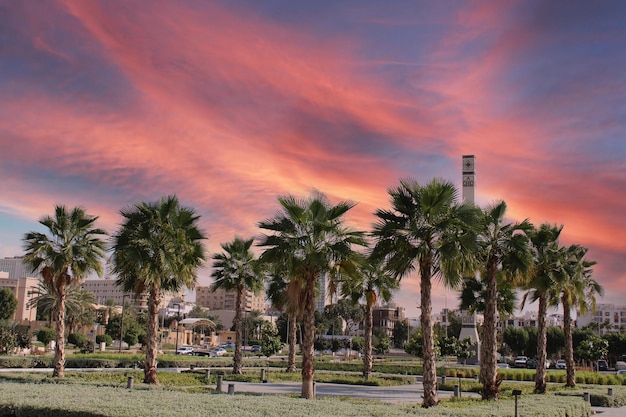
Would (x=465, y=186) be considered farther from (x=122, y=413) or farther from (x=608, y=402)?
(x=122, y=413)

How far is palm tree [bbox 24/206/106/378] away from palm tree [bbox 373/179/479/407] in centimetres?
1614

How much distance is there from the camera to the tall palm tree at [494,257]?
2584cm

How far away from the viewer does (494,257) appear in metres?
26.5

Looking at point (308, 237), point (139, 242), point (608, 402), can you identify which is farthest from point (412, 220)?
point (608, 402)

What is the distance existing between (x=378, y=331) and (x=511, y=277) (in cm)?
12156

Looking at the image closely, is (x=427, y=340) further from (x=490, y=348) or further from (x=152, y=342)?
(x=152, y=342)

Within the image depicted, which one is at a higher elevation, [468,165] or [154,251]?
[468,165]

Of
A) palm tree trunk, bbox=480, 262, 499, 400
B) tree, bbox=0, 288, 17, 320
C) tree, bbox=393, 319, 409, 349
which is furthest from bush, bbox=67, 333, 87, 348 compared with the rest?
tree, bbox=393, 319, 409, 349

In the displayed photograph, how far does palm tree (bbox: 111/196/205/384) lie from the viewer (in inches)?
1069

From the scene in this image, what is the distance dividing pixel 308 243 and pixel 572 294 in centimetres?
1887

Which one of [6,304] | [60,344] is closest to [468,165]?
[60,344]

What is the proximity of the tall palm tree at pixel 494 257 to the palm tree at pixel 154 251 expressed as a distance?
43.4ft

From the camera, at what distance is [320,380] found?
40.7 metres

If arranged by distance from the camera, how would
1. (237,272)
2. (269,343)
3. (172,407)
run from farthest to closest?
(269,343) < (237,272) < (172,407)
